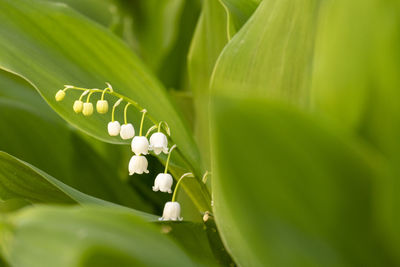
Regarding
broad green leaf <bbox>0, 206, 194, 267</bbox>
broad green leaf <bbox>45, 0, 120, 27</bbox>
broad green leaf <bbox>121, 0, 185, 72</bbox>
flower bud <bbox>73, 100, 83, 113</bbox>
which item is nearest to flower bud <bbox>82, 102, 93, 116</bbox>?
flower bud <bbox>73, 100, 83, 113</bbox>

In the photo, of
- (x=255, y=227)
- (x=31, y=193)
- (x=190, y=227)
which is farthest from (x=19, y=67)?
(x=255, y=227)

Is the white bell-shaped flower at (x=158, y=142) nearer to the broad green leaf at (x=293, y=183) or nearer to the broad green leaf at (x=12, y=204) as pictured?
the broad green leaf at (x=12, y=204)

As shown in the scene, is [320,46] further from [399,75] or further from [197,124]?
[197,124]

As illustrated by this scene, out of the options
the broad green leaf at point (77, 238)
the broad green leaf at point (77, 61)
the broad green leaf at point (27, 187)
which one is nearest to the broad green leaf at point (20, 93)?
the broad green leaf at point (77, 61)

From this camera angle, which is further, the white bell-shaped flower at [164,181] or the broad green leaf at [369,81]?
the white bell-shaped flower at [164,181]

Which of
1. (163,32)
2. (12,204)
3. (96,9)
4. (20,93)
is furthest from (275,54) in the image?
(96,9)

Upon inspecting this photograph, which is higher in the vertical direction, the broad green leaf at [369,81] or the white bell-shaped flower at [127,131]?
the broad green leaf at [369,81]
